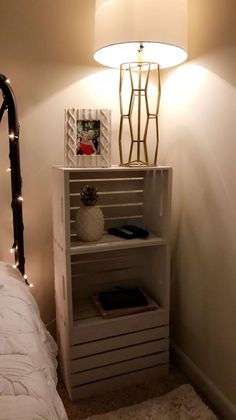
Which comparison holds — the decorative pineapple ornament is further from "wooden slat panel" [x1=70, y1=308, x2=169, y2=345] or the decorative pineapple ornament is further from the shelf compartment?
"wooden slat panel" [x1=70, y1=308, x2=169, y2=345]

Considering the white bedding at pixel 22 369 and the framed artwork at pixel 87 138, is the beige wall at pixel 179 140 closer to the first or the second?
the framed artwork at pixel 87 138

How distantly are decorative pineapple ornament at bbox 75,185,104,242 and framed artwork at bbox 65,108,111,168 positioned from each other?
0.46ft

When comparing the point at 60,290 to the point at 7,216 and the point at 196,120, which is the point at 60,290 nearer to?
the point at 7,216

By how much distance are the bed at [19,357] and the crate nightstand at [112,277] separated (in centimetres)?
21

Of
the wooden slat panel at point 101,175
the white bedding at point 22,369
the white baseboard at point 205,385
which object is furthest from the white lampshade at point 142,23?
the white baseboard at point 205,385

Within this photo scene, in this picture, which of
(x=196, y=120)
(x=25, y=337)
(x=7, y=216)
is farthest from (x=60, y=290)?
(x=196, y=120)

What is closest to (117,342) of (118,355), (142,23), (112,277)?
(118,355)

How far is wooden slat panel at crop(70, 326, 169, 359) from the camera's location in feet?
5.06

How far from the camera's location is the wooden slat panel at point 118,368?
1559mm

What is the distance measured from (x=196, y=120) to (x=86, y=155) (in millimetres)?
517

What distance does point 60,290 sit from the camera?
1.62 meters

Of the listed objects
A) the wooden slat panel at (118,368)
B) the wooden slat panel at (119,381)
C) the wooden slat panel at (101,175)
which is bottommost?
the wooden slat panel at (119,381)

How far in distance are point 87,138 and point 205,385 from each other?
1.25 m

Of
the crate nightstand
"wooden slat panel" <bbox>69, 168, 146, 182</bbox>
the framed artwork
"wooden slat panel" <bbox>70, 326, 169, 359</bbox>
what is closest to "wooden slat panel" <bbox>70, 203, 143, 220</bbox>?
the crate nightstand
